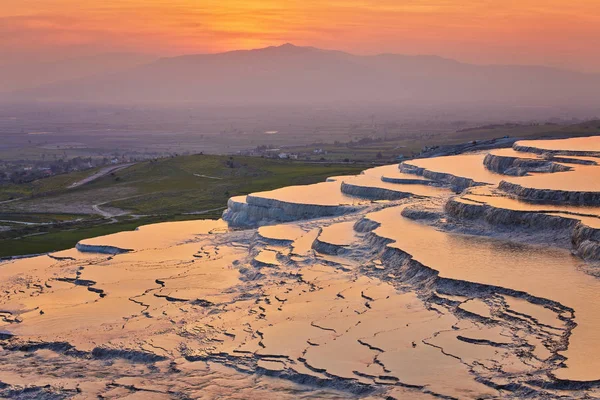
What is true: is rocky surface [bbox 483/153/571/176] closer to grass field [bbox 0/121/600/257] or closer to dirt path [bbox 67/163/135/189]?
grass field [bbox 0/121/600/257]

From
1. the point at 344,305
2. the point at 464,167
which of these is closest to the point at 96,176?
the point at 464,167

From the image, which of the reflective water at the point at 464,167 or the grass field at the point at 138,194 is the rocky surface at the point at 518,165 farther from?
the grass field at the point at 138,194

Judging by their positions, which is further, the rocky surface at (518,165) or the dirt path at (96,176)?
the dirt path at (96,176)

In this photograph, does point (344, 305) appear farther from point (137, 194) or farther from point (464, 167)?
point (137, 194)

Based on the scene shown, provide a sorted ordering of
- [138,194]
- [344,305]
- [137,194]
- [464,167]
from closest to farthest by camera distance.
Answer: [344,305]
[464,167]
[138,194]
[137,194]

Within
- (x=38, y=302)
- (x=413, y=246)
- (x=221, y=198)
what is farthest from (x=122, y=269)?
(x=221, y=198)

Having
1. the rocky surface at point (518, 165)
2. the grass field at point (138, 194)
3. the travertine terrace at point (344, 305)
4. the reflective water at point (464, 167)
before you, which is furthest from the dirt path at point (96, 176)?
the rocky surface at point (518, 165)
